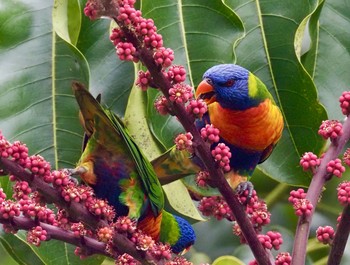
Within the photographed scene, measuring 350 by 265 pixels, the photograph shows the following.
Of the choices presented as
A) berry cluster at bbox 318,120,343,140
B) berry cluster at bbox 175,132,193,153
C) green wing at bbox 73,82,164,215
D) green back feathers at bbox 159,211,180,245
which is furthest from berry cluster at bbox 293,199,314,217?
green back feathers at bbox 159,211,180,245

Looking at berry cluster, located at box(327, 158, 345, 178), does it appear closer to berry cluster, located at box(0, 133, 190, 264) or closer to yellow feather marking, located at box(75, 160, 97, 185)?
berry cluster, located at box(0, 133, 190, 264)

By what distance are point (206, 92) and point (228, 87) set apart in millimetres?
121

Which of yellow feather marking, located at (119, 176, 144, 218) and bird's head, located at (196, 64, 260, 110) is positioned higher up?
bird's head, located at (196, 64, 260, 110)

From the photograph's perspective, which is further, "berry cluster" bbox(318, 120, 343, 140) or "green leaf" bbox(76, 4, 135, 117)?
"green leaf" bbox(76, 4, 135, 117)

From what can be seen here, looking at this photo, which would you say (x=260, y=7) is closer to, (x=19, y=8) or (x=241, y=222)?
(x=19, y=8)

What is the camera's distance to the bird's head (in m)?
1.94

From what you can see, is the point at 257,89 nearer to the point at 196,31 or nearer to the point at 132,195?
the point at 196,31

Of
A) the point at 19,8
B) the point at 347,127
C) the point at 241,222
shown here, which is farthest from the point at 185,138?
the point at 19,8

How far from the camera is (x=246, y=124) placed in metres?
2.25

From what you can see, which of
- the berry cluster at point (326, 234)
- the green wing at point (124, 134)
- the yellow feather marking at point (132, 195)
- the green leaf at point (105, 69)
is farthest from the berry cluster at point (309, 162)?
the green leaf at point (105, 69)

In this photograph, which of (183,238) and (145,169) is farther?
(183,238)

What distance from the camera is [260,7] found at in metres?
2.11

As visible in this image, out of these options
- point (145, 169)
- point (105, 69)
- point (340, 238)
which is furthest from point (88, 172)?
point (340, 238)

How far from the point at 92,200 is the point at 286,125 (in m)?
0.87
